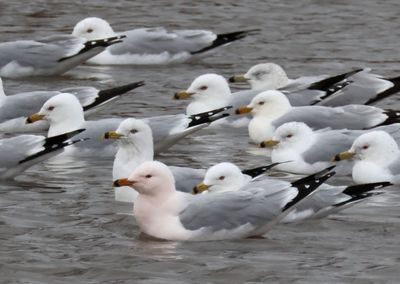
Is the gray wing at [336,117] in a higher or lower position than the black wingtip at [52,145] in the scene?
lower

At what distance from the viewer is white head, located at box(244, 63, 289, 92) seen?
53.1 ft

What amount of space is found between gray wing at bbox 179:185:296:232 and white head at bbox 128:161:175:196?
0.68ft

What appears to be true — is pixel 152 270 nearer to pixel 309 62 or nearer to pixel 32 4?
pixel 309 62

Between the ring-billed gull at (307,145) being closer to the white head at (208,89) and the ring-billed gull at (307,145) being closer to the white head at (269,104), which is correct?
the white head at (269,104)

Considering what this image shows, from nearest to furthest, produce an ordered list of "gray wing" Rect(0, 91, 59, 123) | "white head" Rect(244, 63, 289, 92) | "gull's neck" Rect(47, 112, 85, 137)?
"gull's neck" Rect(47, 112, 85, 137) < "gray wing" Rect(0, 91, 59, 123) < "white head" Rect(244, 63, 289, 92)

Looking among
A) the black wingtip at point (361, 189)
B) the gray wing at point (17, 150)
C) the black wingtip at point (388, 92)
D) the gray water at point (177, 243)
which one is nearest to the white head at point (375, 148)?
the gray water at point (177, 243)

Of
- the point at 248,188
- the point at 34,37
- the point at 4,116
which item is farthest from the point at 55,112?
the point at 34,37

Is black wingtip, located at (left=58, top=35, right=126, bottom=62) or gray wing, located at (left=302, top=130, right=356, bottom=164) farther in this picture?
black wingtip, located at (left=58, top=35, right=126, bottom=62)

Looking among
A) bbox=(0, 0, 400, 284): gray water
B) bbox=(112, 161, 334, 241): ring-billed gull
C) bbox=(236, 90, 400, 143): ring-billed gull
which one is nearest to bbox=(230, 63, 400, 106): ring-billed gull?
bbox=(236, 90, 400, 143): ring-billed gull

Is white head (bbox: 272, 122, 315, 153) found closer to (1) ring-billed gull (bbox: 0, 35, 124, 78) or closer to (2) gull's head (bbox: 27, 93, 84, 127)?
(2) gull's head (bbox: 27, 93, 84, 127)

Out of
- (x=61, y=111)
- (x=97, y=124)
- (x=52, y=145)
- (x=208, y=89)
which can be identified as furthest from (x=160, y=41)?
(x=52, y=145)

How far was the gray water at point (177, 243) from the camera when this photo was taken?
992 centimetres

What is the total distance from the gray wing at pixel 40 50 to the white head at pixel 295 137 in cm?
511

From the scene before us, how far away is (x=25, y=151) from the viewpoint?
1252cm
